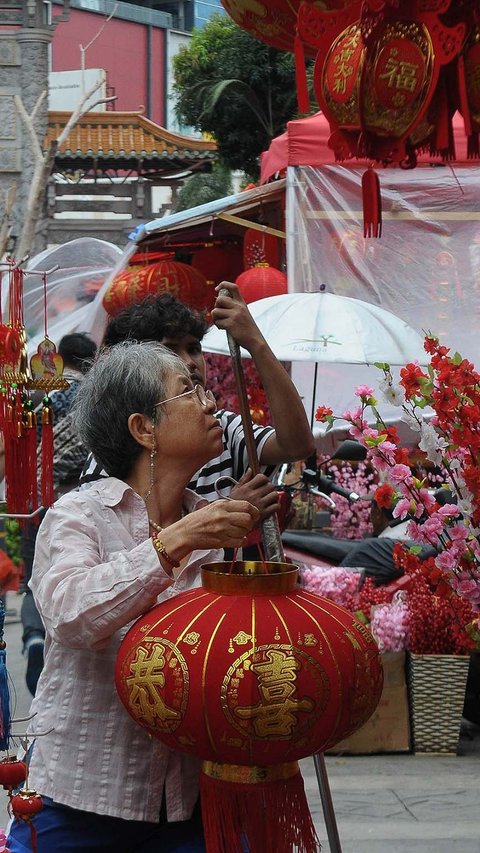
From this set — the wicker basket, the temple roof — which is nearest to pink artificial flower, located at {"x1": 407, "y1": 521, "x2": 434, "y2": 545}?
the wicker basket

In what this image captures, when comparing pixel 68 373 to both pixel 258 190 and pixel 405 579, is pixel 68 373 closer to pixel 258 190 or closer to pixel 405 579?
pixel 405 579

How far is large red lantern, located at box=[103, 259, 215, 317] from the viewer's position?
8477mm

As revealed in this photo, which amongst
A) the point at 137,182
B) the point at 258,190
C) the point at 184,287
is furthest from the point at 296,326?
the point at 137,182

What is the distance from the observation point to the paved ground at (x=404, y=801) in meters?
3.84

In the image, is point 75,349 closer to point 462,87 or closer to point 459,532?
point 462,87

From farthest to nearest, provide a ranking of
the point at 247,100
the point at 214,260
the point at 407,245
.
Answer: the point at 247,100 < the point at 214,260 < the point at 407,245

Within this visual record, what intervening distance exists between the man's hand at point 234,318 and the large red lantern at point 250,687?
493 mm

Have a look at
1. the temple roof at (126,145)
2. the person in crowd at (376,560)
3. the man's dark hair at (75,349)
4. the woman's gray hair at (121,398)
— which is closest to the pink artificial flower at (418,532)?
the woman's gray hair at (121,398)

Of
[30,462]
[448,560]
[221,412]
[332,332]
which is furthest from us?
[332,332]

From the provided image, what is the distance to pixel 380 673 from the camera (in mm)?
1841

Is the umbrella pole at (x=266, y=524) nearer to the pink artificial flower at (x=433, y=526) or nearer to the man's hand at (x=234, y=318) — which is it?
the man's hand at (x=234, y=318)

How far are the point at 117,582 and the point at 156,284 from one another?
22.5 feet

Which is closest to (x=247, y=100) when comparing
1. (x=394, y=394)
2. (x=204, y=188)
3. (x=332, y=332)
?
(x=204, y=188)

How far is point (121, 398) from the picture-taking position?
206 centimetres
